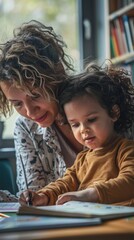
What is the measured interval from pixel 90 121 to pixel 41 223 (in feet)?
2.02

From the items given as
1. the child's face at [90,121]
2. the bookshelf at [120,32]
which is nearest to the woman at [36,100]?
the child's face at [90,121]

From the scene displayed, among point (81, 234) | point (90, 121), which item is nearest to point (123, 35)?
point (90, 121)

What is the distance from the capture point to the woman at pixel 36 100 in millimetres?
1789

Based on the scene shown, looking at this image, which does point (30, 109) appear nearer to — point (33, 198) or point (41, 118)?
point (41, 118)

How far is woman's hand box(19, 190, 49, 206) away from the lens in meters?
1.45

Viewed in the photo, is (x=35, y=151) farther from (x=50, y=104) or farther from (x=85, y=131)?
(x=85, y=131)

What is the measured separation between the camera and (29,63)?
70.4 inches

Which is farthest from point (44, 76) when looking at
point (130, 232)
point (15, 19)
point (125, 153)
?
point (15, 19)

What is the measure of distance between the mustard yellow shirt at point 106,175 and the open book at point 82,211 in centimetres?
15

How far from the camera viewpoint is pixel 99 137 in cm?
158

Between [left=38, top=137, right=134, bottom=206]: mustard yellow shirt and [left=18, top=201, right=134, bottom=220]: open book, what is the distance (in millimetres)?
152

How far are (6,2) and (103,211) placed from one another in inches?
101

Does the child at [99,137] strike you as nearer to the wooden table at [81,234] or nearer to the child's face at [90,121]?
the child's face at [90,121]

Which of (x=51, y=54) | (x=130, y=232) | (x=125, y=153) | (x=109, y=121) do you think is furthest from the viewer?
(x=51, y=54)
